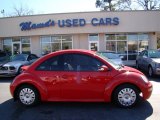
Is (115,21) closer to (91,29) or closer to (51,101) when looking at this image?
(91,29)

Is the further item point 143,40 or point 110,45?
point 110,45

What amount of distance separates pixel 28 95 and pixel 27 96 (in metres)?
0.04

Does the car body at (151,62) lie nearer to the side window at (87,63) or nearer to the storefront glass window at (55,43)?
the side window at (87,63)

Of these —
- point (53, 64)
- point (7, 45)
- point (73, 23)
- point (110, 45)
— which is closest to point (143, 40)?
point (110, 45)

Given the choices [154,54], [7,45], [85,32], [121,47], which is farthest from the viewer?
[7,45]

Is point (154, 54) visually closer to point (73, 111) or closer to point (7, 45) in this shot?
point (73, 111)

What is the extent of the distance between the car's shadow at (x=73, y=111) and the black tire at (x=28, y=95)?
0.16m

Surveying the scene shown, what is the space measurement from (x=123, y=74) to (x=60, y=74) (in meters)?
1.72

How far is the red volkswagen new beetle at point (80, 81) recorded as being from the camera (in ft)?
25.8

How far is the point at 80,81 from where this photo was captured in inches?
311

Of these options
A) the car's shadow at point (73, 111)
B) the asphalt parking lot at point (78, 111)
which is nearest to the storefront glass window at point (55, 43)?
the asphalt parking lot at point (78, 111)

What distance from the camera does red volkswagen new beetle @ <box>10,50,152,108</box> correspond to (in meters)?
7.85

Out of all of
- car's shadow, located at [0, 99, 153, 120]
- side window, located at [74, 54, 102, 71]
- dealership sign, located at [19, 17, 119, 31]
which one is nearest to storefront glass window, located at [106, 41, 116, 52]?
dealership sign, located at [19, 17, 119, 31]

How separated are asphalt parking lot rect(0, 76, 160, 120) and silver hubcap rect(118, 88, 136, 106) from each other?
0.67 ft
